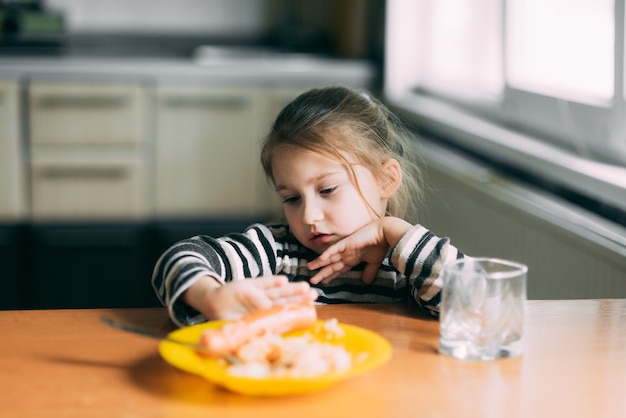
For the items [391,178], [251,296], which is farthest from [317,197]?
[251,296]

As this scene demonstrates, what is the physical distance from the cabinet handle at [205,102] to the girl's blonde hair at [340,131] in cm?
218

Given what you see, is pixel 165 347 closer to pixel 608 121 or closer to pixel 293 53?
pixel 608 121

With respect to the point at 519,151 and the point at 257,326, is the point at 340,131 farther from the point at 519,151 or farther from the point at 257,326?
the point at 519,151

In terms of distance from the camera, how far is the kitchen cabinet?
11.4 feet

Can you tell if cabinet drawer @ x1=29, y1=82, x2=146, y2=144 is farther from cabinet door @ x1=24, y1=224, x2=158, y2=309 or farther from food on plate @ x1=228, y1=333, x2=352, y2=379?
food on plate @ x1=228, y1=333, x2=352, y2=379

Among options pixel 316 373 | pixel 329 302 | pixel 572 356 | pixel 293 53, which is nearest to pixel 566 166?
pixel 329 302

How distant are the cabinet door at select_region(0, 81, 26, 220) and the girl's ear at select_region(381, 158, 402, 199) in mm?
2427

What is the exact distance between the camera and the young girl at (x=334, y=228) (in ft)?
3.84

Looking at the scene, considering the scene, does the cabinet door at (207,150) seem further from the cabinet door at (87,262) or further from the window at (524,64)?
the window at (524,64)

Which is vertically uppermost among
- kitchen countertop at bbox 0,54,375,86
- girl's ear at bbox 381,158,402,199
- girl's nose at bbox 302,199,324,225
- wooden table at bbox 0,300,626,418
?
kitchen countertop at bbox 0,54,375,86

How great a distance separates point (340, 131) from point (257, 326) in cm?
51

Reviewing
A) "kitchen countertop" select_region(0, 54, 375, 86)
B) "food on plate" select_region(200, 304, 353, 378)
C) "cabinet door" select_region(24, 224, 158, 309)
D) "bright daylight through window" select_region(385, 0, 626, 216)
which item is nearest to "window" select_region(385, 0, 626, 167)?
"bright daylight through window" select_region(385, 0, 626, 216)

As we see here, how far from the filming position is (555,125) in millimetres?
2326

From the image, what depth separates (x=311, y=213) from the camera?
1.27 metres
